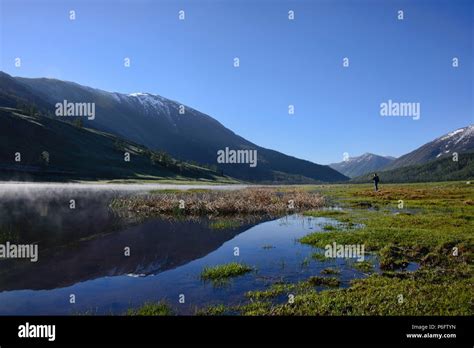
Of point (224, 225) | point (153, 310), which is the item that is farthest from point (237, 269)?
point (224, 225)

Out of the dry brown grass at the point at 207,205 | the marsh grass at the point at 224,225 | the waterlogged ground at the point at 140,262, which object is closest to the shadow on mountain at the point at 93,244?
the waterlogged ground at the point at 140,262

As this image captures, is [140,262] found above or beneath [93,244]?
beneath

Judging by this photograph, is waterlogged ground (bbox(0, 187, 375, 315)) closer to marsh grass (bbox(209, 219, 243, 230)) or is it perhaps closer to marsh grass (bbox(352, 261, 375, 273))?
marsh grass (bbox(209, 219, 243, 230))

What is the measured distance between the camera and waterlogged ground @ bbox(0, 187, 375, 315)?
16766mm

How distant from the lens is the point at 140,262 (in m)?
23.7

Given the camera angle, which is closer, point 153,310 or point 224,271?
point 153,310

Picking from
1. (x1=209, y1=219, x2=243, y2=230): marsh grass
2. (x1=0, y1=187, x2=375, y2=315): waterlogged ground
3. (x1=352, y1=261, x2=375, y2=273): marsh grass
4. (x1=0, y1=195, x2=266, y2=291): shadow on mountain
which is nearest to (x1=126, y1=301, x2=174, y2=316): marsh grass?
(x1=0, y1=187, x2=375, y2=315): waterlogged ground

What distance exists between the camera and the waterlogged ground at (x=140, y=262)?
16.8 meters

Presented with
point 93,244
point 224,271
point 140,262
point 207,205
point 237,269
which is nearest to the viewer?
point 224,271

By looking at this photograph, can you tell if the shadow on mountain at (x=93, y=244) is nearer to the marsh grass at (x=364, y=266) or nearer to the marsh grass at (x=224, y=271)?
the marsh grass at (x=224, y=271)

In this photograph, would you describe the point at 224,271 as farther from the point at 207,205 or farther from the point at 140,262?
the point at 207,205
